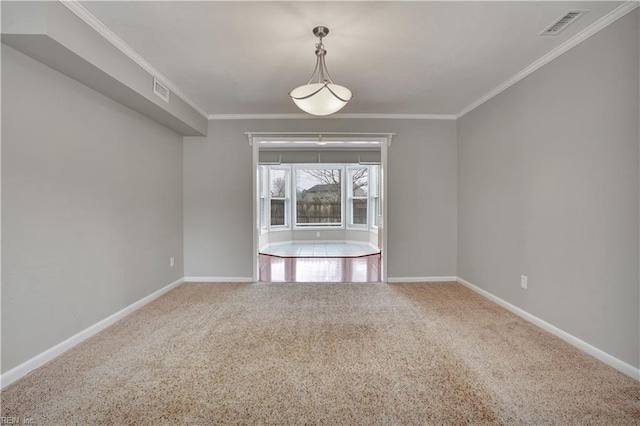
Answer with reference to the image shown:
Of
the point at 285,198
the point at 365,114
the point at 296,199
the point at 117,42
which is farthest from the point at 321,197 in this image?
the point at 117,42

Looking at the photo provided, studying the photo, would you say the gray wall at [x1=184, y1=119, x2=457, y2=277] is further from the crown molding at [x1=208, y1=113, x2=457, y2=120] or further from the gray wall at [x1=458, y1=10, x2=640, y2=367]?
the gray wall at [x1=458, y1=10, x2=640, y2=367]

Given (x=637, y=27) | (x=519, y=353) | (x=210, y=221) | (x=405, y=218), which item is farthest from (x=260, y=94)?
(x=519, y=353)

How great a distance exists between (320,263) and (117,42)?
14.6 feet

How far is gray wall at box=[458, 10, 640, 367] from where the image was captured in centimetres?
199

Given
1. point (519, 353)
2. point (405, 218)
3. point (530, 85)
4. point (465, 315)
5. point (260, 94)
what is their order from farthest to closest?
1. point (405, 218)
2. point (260, 94)
3. point (465, 315)
4. point (530, 85)
5. point (519, 353)

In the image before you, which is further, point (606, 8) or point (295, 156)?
point (295, 156)

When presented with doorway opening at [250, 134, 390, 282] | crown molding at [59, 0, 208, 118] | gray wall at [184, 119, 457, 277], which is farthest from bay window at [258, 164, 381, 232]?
crown molding at [59, 0, 208, 118]

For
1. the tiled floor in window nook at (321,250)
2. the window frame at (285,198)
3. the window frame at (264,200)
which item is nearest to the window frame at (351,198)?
the tiled floor in window nook at (321,250)

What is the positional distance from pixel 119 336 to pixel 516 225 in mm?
3920

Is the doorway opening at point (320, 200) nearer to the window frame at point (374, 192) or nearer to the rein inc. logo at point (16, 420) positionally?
the window frame at point (374, 192)

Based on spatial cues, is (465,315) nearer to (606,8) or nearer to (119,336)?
(606,8)

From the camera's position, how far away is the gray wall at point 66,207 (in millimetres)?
1927

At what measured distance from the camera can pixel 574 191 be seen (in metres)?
2.36

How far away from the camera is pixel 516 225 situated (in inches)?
120
